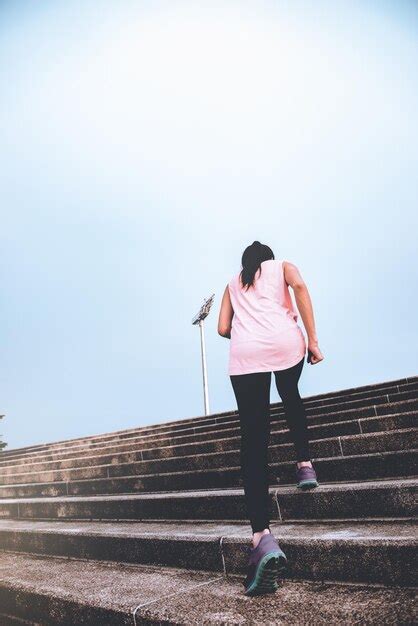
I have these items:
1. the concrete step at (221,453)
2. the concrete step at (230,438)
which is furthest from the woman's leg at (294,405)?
the concrete step at (230,438)

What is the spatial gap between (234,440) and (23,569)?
7.09 feet

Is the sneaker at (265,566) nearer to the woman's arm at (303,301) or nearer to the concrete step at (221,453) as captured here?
the woman's arm at (303,301)

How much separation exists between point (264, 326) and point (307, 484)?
115 centimetres

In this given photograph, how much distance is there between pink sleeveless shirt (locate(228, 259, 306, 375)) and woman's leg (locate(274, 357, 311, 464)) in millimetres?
273

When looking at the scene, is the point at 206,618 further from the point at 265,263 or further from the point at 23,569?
the point at 23,569

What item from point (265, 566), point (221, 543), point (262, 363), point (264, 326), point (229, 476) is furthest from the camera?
point (229, 476)

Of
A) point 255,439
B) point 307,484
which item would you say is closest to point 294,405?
point 307,484

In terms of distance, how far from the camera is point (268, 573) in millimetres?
1719

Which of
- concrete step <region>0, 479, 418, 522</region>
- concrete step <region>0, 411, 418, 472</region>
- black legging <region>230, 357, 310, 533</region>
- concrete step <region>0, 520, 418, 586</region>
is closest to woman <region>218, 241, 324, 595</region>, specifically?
black legging <region>230, 357, 310, 533</region>

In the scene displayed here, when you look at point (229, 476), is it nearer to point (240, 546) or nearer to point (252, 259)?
point (240, 546)

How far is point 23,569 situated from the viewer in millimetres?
2984

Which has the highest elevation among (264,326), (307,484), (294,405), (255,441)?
(264,326)

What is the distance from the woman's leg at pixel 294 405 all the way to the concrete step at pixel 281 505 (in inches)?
10.8

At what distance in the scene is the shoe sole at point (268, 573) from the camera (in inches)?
64.9
